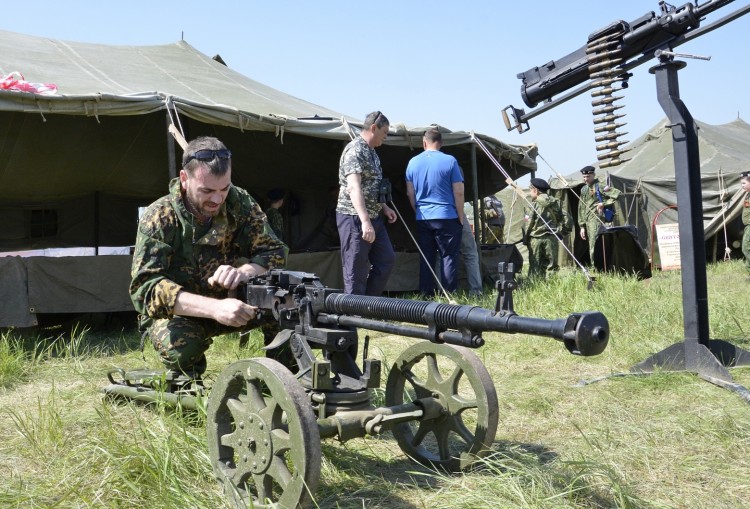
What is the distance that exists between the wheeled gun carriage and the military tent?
10628 millimetres

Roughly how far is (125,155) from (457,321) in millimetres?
8533

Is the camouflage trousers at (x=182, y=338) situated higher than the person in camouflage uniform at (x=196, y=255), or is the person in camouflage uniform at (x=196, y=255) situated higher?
the person in camouflage uniform at (x=196, y=255)

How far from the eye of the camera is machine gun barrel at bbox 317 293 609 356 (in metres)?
2.01

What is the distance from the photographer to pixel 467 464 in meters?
2.92

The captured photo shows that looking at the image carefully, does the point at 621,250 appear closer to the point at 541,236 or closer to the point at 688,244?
the point at 541,236

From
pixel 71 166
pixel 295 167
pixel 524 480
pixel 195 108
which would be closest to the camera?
pixel 524 480

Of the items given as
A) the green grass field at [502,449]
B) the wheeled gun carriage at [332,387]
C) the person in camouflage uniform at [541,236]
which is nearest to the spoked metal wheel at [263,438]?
the wheeled gun carriage at [332,387]

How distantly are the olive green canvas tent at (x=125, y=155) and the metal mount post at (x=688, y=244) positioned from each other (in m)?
4.14

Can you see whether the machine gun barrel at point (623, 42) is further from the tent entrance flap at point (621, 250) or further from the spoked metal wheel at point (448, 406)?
the tent entrance flap at point (621, 250)

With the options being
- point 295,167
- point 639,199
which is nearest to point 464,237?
point 295,167

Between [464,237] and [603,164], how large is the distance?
15.4ft

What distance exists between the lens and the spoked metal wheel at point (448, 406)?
2.90 metres

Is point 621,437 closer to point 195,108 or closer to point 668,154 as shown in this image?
point 195,108

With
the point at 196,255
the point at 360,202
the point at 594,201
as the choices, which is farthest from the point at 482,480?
the point at 594,201
